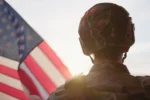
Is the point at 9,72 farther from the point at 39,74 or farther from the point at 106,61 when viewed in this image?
the point at 106,61

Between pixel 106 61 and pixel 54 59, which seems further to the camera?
pixel 54 59

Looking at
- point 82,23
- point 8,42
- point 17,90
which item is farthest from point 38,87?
point 82,23

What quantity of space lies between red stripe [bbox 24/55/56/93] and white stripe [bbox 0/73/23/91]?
46cm

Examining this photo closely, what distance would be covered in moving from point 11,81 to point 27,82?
1.16ft

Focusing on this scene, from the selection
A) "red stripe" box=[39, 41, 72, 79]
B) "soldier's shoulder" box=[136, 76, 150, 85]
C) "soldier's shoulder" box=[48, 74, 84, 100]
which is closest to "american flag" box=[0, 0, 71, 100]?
"red stripe" box=[39, 41, 72, 79]

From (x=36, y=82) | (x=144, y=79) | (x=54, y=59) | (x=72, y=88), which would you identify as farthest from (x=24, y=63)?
(x=144, y=79)

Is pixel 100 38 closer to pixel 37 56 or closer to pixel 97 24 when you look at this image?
pixel 97 24

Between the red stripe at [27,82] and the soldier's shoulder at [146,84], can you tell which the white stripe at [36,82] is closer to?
the red stripe at [27,82]

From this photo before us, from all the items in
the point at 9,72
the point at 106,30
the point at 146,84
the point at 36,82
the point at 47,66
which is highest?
the point at 106,30

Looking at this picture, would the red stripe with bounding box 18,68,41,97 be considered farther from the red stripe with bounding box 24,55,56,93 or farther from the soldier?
the soldier

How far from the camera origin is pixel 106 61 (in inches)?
99.9

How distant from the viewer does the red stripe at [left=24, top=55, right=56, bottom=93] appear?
22.0 feet

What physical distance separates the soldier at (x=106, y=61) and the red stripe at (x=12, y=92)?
12.5 feet

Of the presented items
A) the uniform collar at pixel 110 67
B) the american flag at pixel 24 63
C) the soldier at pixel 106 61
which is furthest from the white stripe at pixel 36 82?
the uniform collar at pixel 110 67
